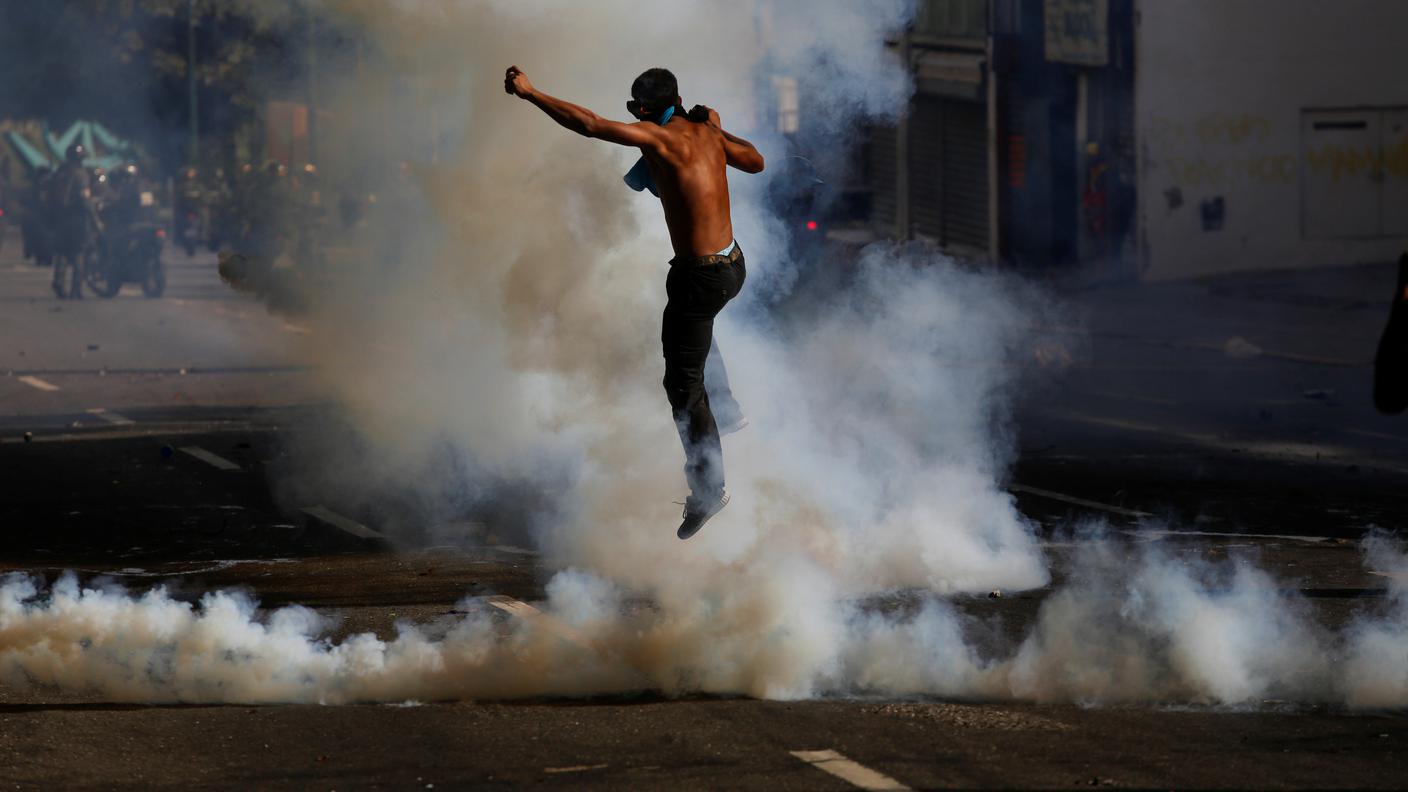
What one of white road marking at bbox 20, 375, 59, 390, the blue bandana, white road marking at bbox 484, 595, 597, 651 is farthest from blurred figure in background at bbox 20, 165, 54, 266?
the blue bandana

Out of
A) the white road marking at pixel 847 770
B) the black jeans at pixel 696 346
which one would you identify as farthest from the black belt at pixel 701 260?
the white road marking at pixel 847 770

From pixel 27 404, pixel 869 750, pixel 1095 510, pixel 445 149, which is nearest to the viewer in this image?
pixel 869 750

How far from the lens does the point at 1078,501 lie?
10.7m

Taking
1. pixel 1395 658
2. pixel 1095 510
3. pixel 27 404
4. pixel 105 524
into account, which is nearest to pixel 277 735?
pixel 1395 658

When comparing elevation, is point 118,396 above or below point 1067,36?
below

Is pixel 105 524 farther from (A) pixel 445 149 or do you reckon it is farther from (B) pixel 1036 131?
(B) pixel 1036 131

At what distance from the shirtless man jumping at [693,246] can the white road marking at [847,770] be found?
5.70 feet

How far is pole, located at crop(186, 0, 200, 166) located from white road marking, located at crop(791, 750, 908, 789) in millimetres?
22149

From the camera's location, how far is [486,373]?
31.4ft

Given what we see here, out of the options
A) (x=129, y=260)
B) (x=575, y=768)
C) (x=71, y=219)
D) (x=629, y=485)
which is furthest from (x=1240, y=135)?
(x=575, y=768)

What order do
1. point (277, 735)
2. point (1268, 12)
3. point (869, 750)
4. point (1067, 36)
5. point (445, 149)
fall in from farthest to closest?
1. point (1067, 36)
2. point (1268, 12)
3. point (445, 149)
4. point (277, 735)
5. point (869, 750)

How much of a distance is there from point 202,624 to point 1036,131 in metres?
24.3

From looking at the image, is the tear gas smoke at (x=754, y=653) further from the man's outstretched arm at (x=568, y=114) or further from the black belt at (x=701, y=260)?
the man's outstretched arm at (x=568, y=114)

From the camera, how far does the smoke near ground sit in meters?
6.30
